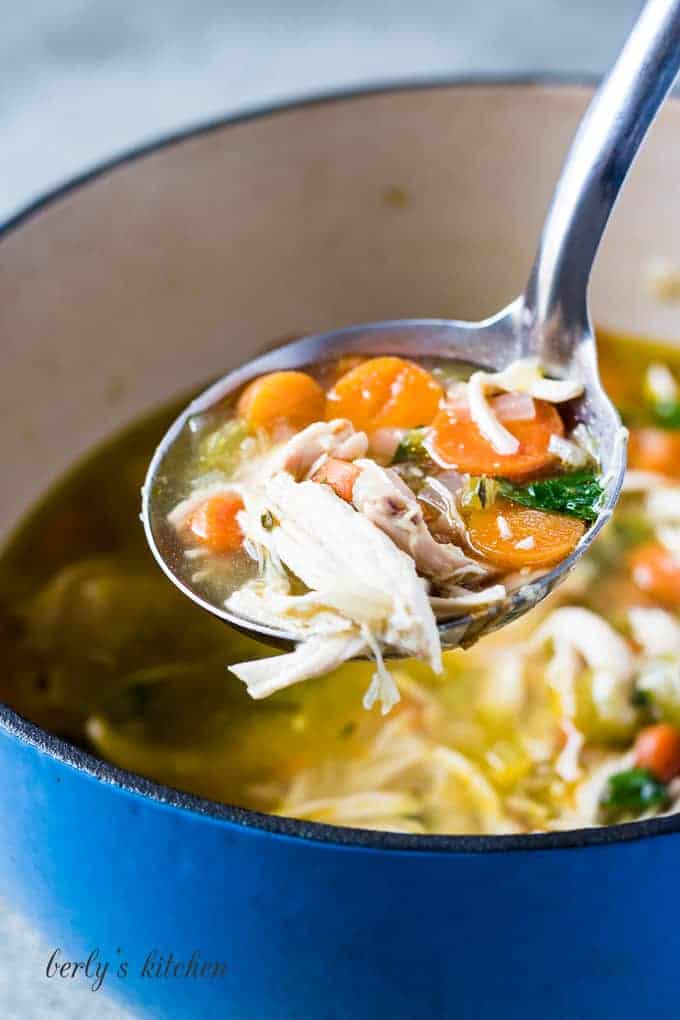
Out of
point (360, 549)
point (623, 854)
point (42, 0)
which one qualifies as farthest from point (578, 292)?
point (42, 0)

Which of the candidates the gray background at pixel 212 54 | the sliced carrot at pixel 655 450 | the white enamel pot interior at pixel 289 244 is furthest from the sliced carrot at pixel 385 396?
the gray background at pixel 212 54

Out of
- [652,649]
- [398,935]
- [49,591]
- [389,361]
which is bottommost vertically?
[652,649]

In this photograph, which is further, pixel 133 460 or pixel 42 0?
pixel 42 0

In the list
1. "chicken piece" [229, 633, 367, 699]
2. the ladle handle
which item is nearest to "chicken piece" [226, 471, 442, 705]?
"chicken piece" [229, 633, 367, 699]

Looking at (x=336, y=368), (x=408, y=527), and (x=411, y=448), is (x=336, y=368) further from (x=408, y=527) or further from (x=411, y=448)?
(x=408, y=527)

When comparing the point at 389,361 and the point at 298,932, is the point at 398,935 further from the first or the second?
the point at 389,361

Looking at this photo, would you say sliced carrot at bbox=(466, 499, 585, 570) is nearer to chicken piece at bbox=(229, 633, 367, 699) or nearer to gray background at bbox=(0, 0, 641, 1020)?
chicken piece at bbox=(229, 633, 367, 699)

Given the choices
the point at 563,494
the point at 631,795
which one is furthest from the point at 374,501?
the point at 631,795
